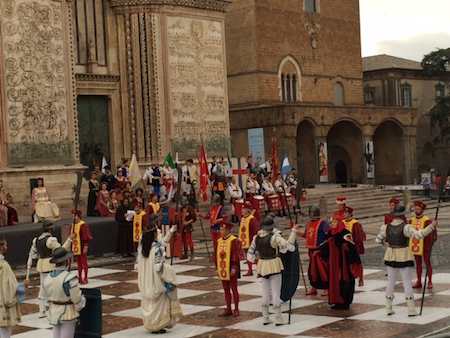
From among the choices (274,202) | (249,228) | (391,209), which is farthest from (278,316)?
(274,202)

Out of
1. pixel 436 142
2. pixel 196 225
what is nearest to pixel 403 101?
pixel 436 142

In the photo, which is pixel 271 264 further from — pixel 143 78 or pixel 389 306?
pixel 143 78

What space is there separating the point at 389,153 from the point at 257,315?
1527 inches

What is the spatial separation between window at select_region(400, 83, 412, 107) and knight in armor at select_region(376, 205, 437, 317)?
154 feet

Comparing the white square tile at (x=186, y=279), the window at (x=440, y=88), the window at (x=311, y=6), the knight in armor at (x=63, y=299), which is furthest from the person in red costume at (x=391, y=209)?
the window at (x=440, y=88)

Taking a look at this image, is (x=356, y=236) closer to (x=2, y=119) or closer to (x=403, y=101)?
(x=2, y=119)

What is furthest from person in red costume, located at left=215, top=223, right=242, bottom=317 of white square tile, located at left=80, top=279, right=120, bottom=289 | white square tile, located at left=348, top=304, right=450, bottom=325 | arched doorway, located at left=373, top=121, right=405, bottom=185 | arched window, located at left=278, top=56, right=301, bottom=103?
arched doorway, located at left=373, top=121, right=405, bottom=185

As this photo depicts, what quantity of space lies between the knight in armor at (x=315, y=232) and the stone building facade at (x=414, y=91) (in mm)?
44703

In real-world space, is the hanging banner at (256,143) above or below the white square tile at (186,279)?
above

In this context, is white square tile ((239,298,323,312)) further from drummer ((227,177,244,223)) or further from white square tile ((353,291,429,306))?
drummer ((227,177,244,223))

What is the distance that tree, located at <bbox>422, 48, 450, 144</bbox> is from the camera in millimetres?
56219

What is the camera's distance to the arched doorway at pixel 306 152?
147 ft

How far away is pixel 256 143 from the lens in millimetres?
42750

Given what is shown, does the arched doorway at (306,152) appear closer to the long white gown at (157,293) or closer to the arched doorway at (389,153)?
the arched doorway at (389,153)
